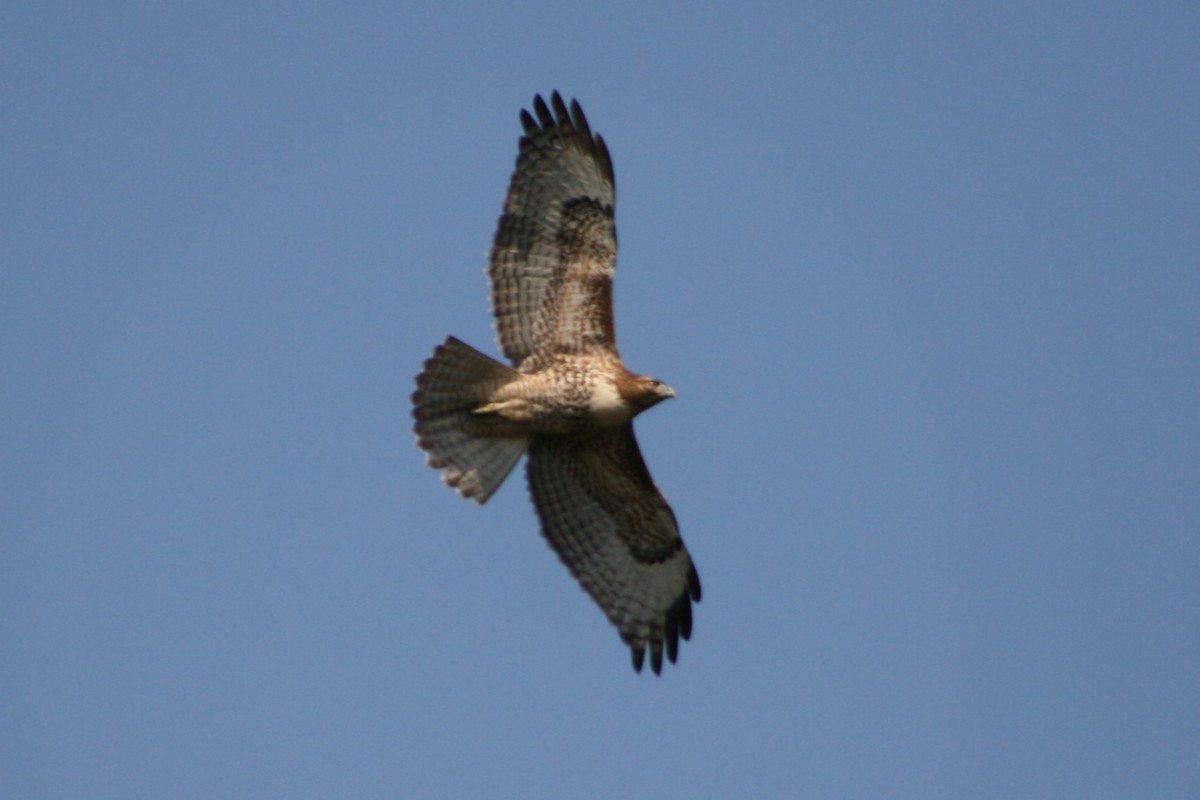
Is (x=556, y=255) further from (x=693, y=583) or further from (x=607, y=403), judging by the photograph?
(x=693, y=583)

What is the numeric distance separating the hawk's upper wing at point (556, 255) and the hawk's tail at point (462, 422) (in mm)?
262

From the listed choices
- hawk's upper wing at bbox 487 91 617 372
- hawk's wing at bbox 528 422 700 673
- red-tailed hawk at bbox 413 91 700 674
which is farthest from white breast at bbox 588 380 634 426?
hawk's wing at bbox 528 422 700 673

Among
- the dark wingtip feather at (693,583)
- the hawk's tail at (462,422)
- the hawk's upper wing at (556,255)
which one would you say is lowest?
the dark wingtip feather at (693,583)

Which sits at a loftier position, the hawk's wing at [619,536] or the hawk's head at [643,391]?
the hawk's head at [643,391]

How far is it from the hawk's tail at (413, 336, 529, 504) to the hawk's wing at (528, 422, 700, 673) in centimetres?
37

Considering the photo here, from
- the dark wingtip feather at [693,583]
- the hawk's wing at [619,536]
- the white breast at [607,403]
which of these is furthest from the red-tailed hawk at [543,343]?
the dark wingtip feather at [693,583]

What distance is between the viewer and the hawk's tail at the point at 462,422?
428 inches

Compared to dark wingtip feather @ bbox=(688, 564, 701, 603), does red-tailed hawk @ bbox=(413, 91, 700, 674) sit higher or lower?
higher

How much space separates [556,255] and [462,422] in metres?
1.13

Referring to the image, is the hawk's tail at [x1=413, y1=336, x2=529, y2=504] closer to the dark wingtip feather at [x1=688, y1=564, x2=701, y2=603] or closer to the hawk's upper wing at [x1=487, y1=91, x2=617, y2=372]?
the hawk's upper wing at [x1=487, y1=91, x2=617, y2=372]

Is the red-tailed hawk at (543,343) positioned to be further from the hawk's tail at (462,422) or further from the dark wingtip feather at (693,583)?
the dark wingtip feather at (693,583)

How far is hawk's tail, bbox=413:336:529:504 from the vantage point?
428 inches

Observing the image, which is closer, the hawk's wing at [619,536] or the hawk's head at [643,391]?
the hawk's head at [643,391]

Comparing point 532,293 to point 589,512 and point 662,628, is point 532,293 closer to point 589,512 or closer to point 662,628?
point 589,512
